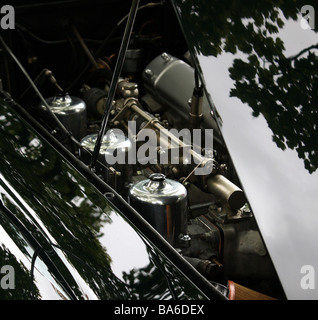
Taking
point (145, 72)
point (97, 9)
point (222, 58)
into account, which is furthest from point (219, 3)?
point (97, 9)

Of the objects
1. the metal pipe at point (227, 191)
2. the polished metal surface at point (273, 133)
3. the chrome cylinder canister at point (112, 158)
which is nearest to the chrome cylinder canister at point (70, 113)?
the chrome cylinder canister at point (112, 158)

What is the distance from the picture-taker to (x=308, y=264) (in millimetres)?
895

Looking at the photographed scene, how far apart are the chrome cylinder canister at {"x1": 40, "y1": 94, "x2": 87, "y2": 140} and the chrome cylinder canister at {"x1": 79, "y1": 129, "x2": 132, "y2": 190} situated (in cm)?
29

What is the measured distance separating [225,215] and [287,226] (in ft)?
1.90

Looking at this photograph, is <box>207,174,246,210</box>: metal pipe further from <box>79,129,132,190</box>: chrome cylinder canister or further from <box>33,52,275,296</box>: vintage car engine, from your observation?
<box>79,129,132,190</box>: chrome cylinder canister

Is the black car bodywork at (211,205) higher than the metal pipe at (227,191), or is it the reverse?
the black car bodywork at (211,205)

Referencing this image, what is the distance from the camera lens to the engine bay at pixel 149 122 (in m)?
1.43

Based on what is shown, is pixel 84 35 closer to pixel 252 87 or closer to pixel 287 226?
pixel 252 87

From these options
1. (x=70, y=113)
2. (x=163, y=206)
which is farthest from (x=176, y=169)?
(x=70, y=113)

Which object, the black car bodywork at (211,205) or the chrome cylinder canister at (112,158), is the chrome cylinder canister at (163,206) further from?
the chrome cylinder canister at (112,158)

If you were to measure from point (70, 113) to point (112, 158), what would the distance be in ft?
1.28

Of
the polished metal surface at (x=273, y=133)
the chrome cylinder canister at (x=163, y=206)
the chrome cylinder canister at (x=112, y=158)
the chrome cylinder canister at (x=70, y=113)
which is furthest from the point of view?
the chrome cylinder canister at (x=70, y=113)

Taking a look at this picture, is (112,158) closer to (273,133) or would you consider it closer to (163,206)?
(163,206)

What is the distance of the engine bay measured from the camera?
143 centimetres
